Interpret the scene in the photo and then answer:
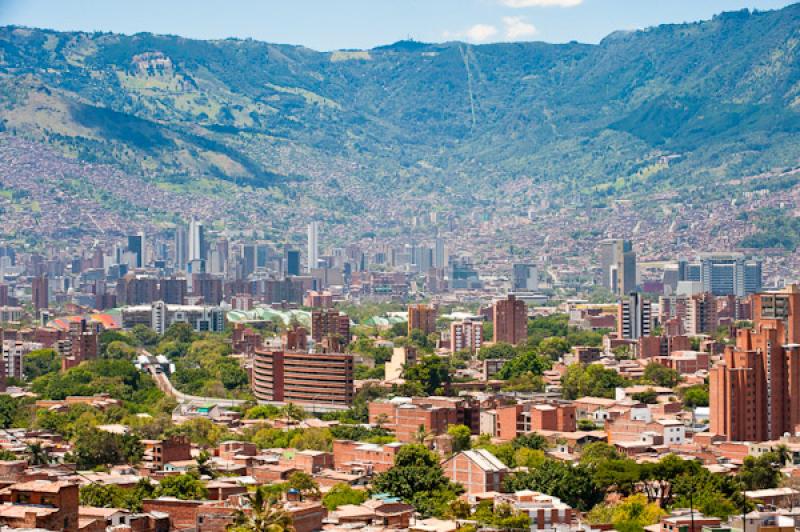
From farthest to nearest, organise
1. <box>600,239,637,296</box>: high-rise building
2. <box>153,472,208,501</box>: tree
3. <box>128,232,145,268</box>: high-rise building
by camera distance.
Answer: <box>128,232,145,268</box>: high-rise building
<box>600,239,637,296</box>: high-rise building
<box>153,472,208,501</box>: tree

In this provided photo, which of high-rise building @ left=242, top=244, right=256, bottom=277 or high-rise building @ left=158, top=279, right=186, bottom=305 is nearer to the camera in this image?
high-rise building @ left=158, top=279, right=186, bottom=305

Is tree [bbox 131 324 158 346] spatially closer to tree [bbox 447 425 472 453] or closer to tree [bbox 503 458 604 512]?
tree [bbox 447 425 472 453]

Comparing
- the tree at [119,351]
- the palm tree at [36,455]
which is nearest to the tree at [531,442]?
the palm tree at [36,455]

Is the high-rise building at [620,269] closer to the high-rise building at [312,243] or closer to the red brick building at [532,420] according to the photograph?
the high-rise building at [312,243]

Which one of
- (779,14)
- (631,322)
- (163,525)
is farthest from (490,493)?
(779,14)

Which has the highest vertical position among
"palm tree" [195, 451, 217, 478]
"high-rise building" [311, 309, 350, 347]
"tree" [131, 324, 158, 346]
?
"high-rise building" [311, 309, 350, 347]

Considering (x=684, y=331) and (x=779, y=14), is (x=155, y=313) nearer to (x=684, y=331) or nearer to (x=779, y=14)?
(x=684, y=331)

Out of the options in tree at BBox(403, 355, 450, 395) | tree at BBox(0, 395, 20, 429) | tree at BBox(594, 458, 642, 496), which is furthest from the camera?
tree at BBox(403, 355, 450, 395)

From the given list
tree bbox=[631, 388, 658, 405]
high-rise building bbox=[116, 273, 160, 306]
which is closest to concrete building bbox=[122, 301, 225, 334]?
high-rise building bbox=[116, 273, 160, 306]
